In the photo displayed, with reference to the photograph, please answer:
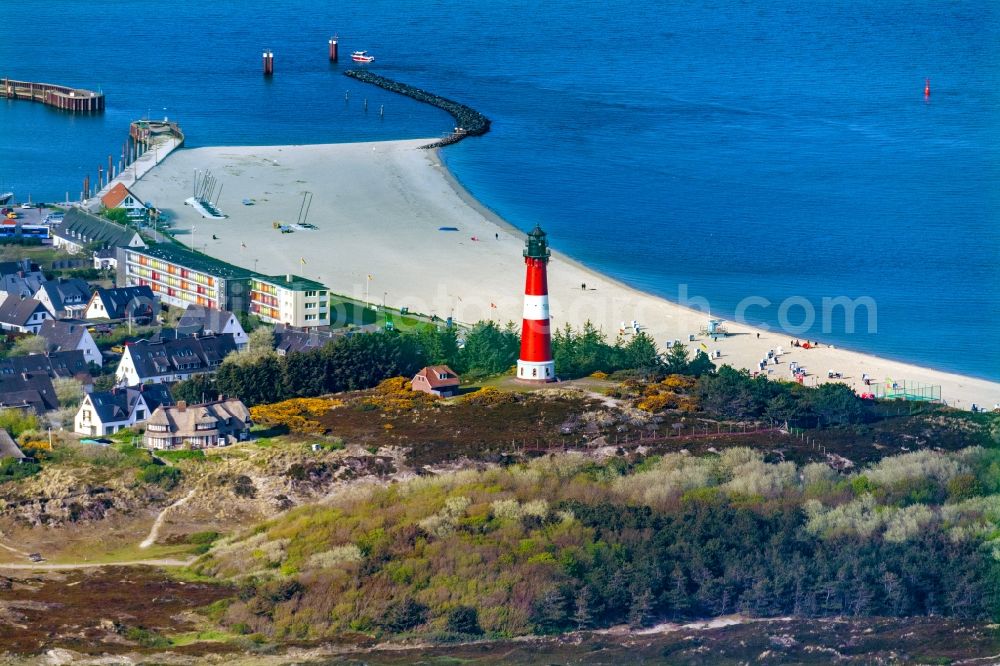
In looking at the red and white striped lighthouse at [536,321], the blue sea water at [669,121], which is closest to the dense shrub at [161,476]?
the red and white striped lighthouse at [536,321]

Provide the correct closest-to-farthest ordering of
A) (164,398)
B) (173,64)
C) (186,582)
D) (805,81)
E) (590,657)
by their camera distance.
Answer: (590,657), (186,582), (164,398), (805,81), (173,64)

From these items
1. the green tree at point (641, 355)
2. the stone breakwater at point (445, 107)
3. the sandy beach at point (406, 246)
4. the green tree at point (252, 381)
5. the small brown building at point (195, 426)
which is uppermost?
the stone breakwater at point (445, 107)

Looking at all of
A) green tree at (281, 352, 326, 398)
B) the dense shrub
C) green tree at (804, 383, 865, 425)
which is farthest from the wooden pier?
green tree at (804, 383, 865, 425)

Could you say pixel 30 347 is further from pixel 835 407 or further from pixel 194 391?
pixel 835 407

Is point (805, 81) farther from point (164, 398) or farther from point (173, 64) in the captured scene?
point (164, 398)

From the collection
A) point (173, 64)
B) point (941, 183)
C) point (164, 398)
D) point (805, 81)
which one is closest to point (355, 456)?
point (164, 398)

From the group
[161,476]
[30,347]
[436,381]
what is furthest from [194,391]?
[30,347]

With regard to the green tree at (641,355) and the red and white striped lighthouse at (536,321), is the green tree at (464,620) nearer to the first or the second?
the red and white striped lighthouse at (536,321)
